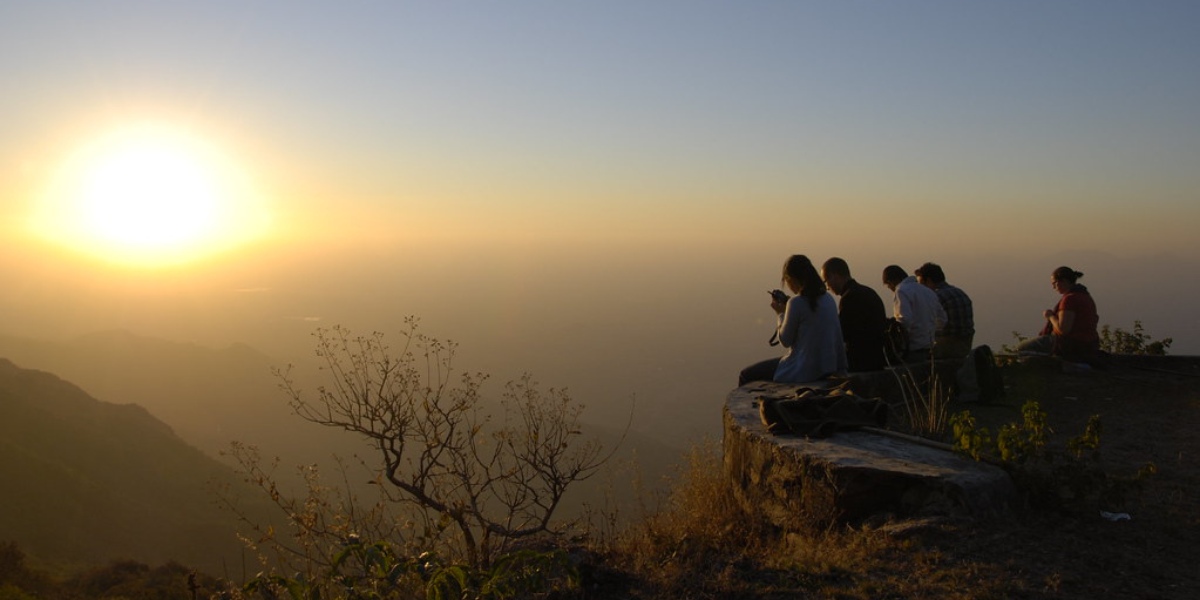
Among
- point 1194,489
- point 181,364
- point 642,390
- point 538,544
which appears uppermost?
point 1194,489

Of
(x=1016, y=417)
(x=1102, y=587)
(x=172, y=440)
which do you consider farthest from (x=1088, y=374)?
(x=172, y=440)

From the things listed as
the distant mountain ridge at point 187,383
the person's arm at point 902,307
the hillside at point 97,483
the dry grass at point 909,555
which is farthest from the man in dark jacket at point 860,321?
the distant mountain ridge at point 187,383

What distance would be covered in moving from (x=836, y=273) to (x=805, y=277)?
100 centimetres

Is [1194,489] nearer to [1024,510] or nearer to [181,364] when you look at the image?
[1024,510]

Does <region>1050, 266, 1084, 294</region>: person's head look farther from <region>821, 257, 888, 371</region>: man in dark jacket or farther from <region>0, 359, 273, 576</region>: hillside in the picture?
<region>0, 359, 273, 576</region>: hillside

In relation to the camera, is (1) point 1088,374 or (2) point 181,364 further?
(2) point 181,364

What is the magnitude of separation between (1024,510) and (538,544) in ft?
9.56

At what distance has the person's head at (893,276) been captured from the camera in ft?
25.4

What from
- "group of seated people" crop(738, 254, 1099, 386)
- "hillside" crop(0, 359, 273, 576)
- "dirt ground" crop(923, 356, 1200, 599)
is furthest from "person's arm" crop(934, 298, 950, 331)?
"hillside" crop(0, 359, 273, 576)

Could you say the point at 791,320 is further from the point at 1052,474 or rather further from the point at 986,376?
the point at 986,376

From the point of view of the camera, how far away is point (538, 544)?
500cm

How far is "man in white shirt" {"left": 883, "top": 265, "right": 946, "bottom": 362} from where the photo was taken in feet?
23.5

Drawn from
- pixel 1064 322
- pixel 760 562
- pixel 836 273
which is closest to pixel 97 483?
pixel 836 273

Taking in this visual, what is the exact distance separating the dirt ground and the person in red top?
6.24 feet
